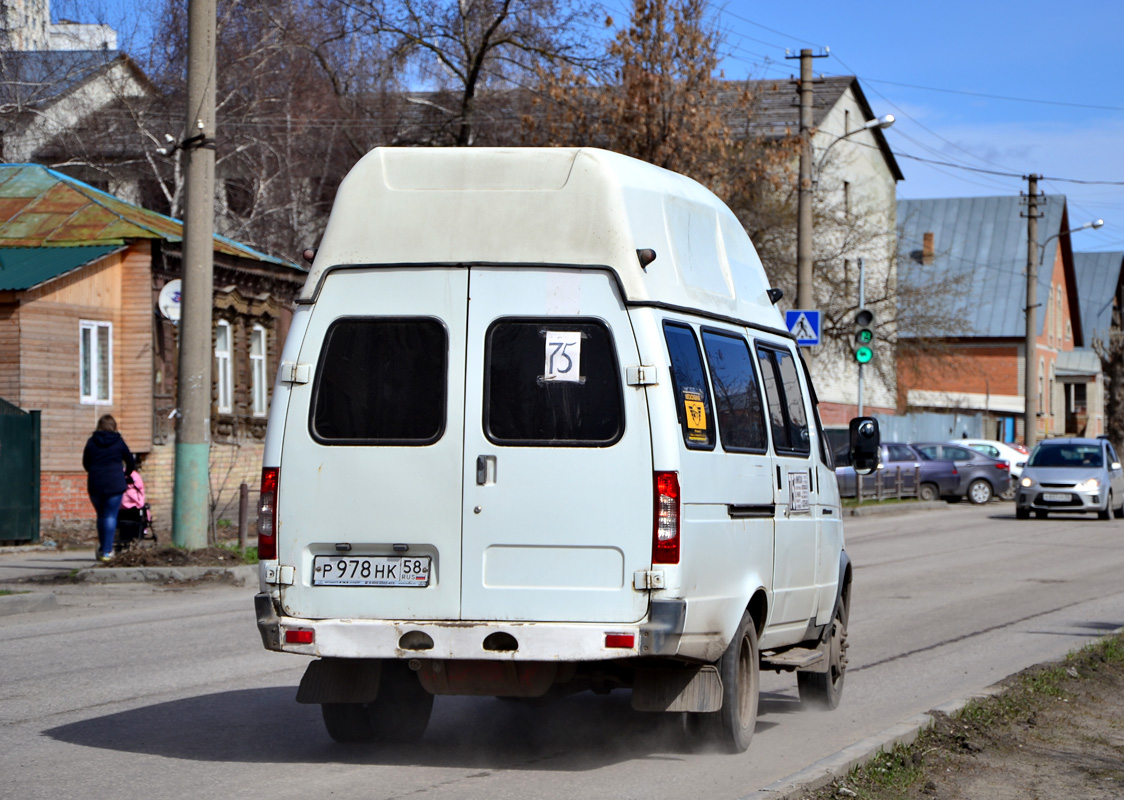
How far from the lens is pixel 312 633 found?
245 inches

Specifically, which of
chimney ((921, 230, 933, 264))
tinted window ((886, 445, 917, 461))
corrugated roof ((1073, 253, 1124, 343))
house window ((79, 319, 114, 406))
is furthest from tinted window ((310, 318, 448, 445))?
corrugated roof ((1073, 253, 1124, 343))

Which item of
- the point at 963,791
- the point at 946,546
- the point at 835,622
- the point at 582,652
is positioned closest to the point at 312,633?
the point at 582,652

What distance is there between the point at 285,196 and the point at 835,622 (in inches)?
1431

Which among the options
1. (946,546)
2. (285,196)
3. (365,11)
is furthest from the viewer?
(285,196)

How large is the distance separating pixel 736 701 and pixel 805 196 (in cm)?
2193

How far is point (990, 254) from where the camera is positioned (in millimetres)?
73375

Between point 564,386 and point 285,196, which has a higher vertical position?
point 285,196

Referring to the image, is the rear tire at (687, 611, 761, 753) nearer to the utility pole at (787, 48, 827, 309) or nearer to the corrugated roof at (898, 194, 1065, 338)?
the utility pole at (787, 48, 827, 309)

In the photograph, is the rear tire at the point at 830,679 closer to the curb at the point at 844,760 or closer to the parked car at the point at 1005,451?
the curb at the point at 844,760

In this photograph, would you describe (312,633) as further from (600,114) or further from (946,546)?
(600,114)

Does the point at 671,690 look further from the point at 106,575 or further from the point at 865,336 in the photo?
the point at 865,336

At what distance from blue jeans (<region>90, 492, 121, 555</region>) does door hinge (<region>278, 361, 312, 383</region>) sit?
11.7 m

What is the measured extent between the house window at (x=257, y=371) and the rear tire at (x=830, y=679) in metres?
24.5

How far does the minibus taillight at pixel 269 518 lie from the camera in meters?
6.33
